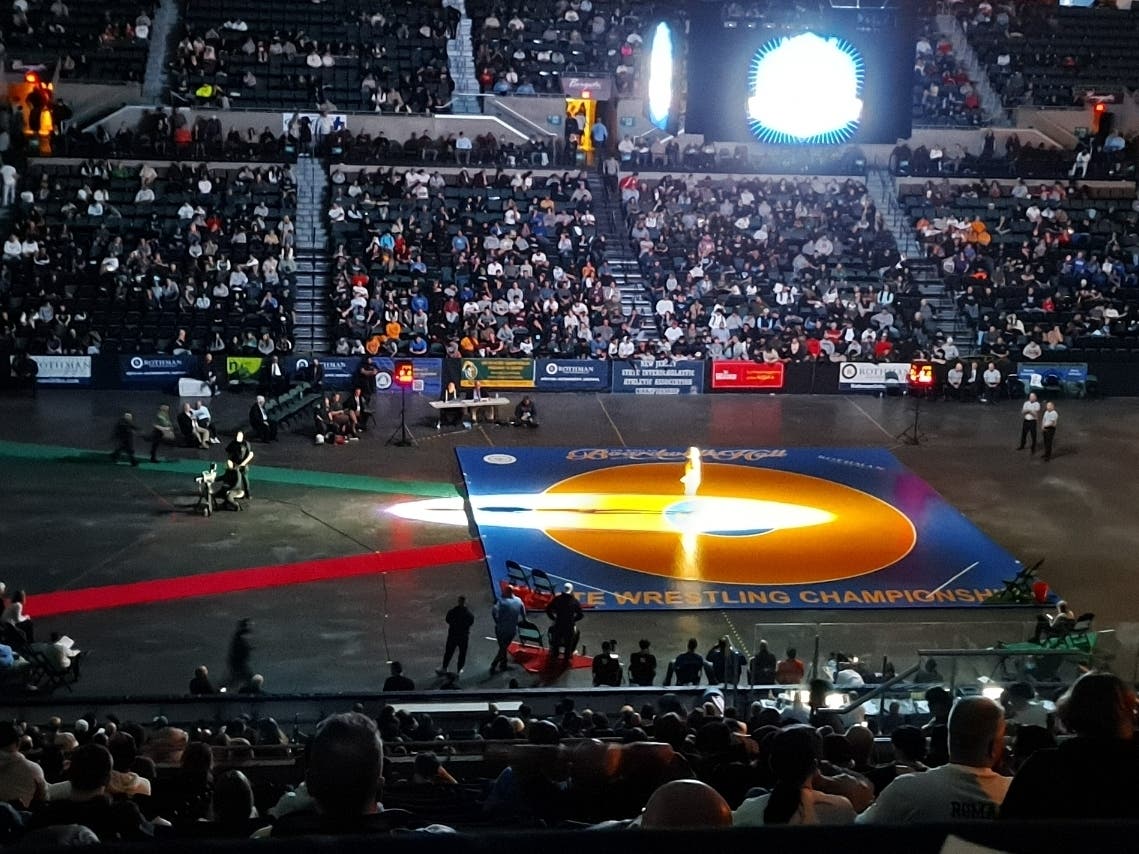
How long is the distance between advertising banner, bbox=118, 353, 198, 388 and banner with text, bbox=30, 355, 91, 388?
2.35 ft

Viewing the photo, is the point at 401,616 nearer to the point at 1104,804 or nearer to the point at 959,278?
the point at 1104,804

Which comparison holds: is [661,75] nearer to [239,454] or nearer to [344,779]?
[239,454]

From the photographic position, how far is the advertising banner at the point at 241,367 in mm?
31531

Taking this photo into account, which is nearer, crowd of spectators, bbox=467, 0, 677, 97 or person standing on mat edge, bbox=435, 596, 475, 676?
person standing on mat edge, bbox=435, 596, 475, 676

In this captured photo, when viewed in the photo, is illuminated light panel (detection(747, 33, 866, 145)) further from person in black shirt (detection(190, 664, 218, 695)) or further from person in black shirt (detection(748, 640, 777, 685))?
person in black shirt (detection(190, 664, 218, 695))

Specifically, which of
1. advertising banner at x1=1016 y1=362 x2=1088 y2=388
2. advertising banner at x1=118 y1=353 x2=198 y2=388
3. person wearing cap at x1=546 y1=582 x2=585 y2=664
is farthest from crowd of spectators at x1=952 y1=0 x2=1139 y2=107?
person wearing cap at x1=546 y1=582 x2=585 y2=664

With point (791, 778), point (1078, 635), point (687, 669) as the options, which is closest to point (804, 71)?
point (1078, 635)

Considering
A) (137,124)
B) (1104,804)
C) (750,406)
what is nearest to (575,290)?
(750,406)

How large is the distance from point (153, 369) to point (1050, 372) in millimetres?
20406

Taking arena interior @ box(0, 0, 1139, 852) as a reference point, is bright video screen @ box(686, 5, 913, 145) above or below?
above

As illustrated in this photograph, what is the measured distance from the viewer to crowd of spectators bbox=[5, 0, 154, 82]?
3862 cm

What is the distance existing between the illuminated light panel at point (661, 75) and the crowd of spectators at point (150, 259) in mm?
11321

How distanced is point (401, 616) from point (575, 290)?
17152 millimetres

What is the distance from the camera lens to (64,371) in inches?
1232
